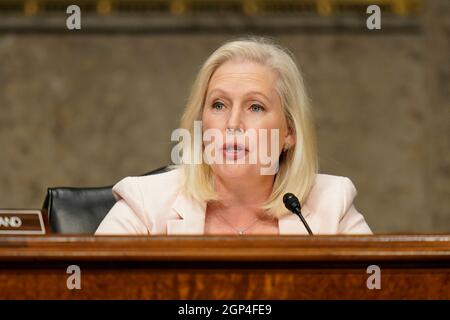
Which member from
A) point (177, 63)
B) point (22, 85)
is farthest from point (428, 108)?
point (22, 85)

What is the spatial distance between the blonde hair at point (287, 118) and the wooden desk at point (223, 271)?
3.30 ft

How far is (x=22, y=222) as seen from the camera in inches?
84.3

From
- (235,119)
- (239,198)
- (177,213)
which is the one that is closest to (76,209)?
(177,213)

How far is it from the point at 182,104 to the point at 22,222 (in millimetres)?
3703

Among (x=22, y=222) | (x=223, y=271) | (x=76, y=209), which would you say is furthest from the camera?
(x=76, y=209)

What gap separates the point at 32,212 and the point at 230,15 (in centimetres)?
379

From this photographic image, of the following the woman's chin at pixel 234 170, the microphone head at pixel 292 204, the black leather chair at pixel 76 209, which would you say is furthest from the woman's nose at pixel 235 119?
the black leather chair at pixel 76 209

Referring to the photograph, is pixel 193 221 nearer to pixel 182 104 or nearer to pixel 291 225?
pixel 291 225

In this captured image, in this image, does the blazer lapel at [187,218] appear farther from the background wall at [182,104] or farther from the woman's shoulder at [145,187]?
the background wall at [182,104]

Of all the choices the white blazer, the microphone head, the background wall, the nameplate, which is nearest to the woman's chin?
the white blazer

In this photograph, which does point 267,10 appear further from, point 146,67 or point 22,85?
point 22,85

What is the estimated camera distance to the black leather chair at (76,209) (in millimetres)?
3238

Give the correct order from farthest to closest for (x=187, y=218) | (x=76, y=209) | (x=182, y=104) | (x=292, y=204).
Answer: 1. (x=182, y=104)
2. (x=76, y=209)
3. (x=187, y=218)
4. (x=292, y=204)
